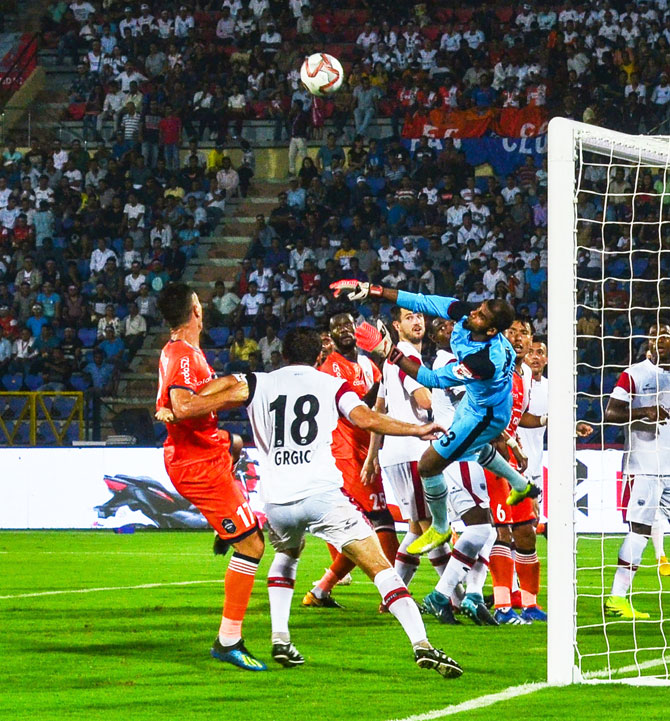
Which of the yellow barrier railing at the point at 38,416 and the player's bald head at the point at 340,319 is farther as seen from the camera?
the yellow barrier railing at the point at 38,416

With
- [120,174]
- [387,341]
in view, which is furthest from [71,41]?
[387,341]

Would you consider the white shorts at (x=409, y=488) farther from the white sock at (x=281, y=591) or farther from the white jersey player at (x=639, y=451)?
the white sock at (x=281, y=591)

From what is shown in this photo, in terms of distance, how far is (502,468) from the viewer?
389 inches

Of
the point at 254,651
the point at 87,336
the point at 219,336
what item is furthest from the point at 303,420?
the point at 87,336

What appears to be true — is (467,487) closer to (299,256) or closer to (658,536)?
(658,536)

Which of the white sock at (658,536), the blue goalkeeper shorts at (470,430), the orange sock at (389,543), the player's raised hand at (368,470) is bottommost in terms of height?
the white sock at (658,536)

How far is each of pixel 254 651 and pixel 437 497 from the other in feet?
6.04

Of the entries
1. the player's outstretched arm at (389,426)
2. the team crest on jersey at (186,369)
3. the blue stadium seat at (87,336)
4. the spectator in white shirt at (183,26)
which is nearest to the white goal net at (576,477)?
the player's outstretched arm at (389,426)

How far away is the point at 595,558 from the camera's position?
16.2 metres

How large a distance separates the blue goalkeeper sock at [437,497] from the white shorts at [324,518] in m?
1.80

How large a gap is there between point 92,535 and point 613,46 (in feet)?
48.1

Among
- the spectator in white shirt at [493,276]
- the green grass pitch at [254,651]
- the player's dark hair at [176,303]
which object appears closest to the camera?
the green grass pitch at [254,651]

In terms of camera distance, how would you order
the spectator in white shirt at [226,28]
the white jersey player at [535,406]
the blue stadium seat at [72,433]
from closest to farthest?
the white jersey player at [535,406] → the blue stadium seat at [72,433] → the spectator in white shirt at [226,28]

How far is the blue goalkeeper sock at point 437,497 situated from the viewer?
9.73 m
